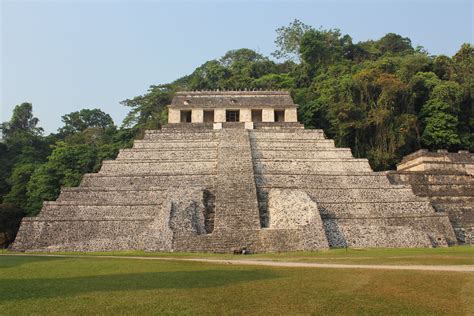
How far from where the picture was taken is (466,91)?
1460 inches

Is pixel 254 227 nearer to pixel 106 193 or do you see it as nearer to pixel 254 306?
pixel 106 193

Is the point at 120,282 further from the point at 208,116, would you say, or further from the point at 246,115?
the point at 208,116

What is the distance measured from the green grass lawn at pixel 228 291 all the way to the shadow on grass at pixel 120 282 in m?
0.02

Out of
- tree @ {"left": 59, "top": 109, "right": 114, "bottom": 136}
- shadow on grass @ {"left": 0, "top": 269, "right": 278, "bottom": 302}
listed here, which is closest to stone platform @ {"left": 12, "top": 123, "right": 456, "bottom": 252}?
shadow on grass @ {"left": 0, "top": 269, "right": 278, "bottom": 302}

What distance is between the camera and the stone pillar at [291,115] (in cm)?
3721

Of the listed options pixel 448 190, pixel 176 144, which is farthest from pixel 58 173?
pixel 448 190

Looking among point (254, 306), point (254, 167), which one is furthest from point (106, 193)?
point (254, 306)

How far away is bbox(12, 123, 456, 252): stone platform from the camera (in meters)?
19.1

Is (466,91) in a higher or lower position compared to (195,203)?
higher

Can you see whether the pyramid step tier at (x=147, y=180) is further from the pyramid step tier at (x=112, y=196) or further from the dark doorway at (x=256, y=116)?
the dark doorway at (x=256, y=116)

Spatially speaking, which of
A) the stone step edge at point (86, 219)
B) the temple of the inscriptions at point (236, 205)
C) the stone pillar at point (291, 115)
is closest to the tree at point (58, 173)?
the temple of the inscriptions at point (236, 205)

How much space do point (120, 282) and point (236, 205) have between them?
A: 11967 millimetres

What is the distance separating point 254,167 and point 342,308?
62.6ft

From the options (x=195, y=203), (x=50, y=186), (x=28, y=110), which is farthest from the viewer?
(x=28, y=110)
